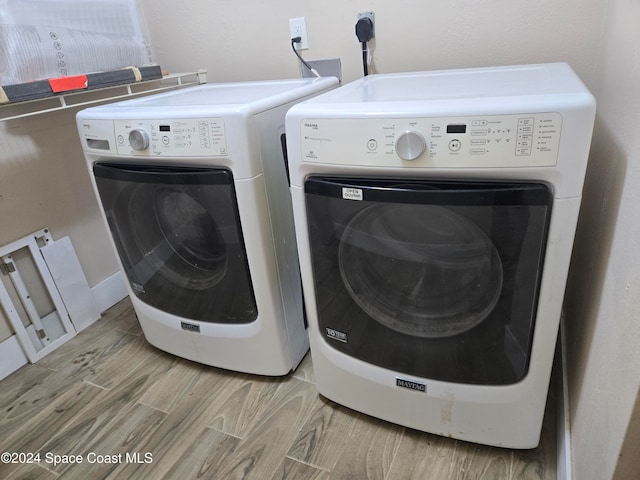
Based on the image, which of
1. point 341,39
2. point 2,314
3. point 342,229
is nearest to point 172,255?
point 342,229

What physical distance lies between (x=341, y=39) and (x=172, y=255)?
0.95m

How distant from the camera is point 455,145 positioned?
2.60 feet

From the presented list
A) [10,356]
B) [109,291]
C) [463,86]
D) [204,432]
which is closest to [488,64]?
[463,86]

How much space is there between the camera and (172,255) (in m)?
1.32

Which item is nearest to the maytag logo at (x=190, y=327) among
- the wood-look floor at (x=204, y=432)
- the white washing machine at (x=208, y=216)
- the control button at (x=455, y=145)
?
the white washing machine at (x=208, y=216)

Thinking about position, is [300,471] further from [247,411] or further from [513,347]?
[513,347]

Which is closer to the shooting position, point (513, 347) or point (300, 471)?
point (513, 347)

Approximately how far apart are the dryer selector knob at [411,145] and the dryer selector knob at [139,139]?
0.67 m

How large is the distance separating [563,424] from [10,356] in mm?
1761

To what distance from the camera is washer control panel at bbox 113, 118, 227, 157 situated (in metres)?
1.04

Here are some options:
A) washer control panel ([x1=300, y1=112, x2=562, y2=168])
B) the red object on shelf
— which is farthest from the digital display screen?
the red object on shelf

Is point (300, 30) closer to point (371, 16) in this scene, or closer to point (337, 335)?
point (371, 16)

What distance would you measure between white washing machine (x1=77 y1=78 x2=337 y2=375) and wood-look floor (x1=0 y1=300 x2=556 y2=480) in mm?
111

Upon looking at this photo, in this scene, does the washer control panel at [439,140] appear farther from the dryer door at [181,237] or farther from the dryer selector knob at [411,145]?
the dryer door at [181,237]
